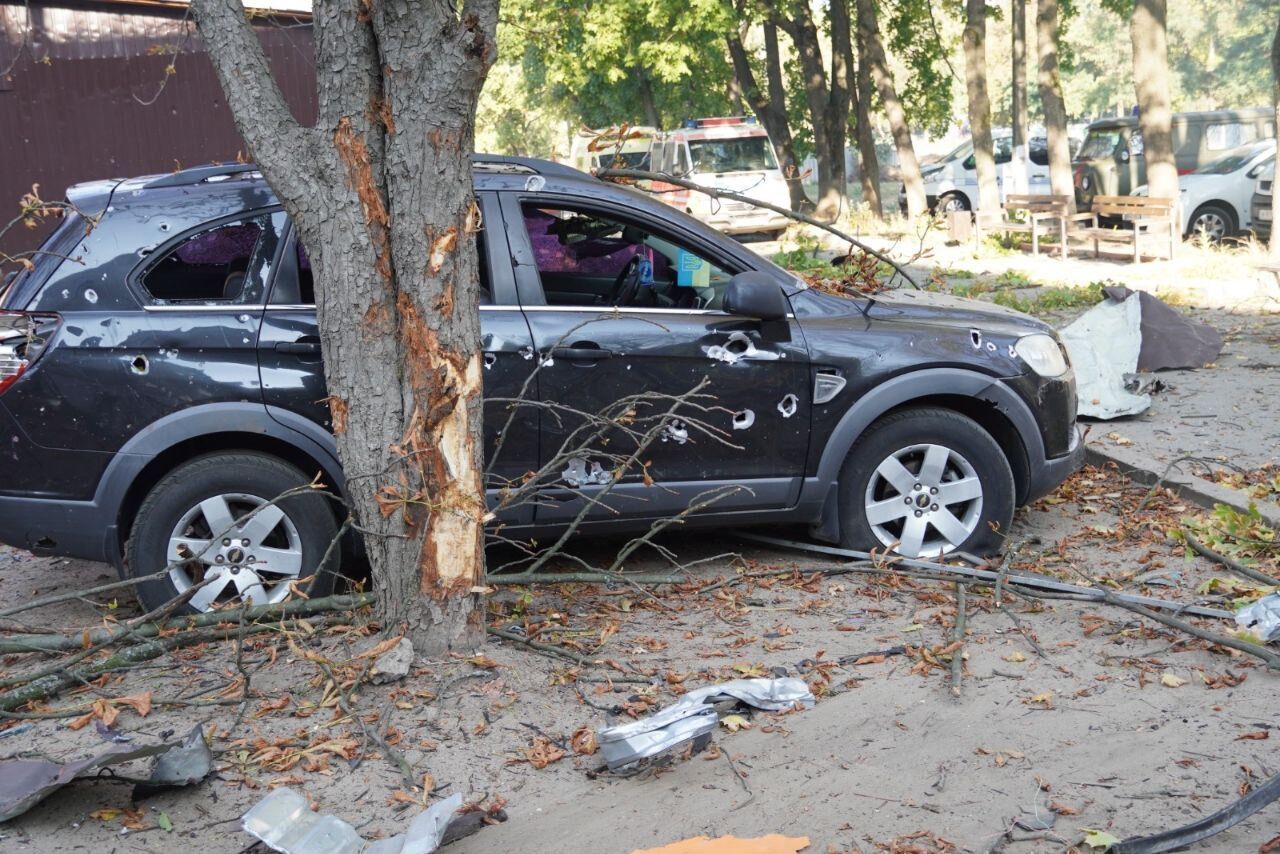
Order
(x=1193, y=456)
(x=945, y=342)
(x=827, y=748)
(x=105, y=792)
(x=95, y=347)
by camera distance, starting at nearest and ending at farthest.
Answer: (x=105, y=792) < (x=827, y=748) < (x=95, y=347) < (x=945, y=342) < (x=1193, y=456)

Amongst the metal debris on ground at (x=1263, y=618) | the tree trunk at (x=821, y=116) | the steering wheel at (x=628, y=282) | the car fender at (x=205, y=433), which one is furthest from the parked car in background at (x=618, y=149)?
the tree trunk at (x=821, y=116)

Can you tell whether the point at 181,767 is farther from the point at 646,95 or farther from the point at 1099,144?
the point at 646,95

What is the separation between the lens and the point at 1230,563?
5.42 meters

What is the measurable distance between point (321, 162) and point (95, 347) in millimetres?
1427

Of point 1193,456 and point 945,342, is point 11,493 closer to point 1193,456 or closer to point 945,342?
point 945,342

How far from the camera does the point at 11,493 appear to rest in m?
5.05

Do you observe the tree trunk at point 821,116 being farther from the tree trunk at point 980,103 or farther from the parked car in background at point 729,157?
the tree trunk at point 980,103

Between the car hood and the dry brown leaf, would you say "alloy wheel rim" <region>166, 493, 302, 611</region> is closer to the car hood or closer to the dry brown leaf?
the dry brown leaf

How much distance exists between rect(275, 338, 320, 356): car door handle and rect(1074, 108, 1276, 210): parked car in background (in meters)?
18.3

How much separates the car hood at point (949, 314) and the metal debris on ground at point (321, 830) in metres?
3.31

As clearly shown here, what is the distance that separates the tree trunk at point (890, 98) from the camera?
24.2m

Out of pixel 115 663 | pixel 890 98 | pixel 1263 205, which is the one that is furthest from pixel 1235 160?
pixel 115 663

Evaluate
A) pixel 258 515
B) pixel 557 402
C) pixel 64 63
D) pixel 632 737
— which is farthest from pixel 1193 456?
pixel 64 63

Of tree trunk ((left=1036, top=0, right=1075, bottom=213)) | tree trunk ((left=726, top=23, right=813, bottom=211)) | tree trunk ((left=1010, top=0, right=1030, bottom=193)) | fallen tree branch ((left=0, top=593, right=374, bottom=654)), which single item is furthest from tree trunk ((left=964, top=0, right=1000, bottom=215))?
fallen tree branch ((left=0, top=593, right=374, bottom=654))
